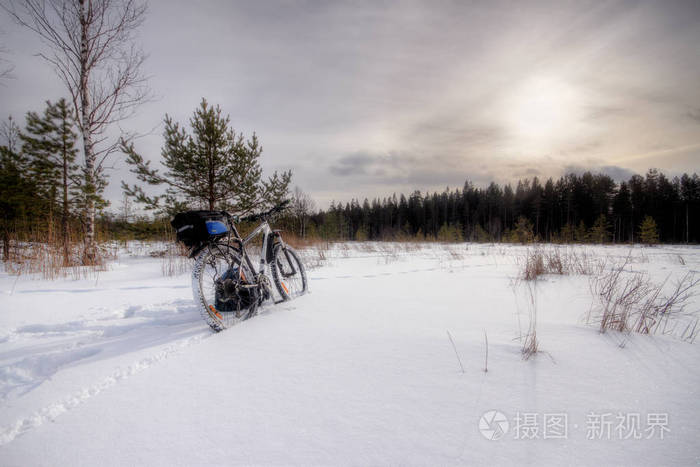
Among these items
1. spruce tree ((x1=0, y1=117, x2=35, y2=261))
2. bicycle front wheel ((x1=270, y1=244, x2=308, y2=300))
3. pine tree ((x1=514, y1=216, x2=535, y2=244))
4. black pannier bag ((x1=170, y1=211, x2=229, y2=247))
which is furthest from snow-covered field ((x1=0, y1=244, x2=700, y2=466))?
spruce tree ((x1=0, y1=117, x2=35, y2=261))

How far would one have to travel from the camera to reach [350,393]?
1093 millimetres

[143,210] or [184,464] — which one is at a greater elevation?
[143,210]

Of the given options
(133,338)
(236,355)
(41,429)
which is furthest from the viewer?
(133,338)

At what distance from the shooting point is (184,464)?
0.78 metres

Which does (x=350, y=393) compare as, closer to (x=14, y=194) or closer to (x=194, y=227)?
(x=194, y=227)

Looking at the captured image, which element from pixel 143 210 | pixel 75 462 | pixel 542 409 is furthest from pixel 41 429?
pixel 143 210

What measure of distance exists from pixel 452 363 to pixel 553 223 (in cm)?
5312

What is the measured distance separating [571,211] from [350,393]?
5361cm

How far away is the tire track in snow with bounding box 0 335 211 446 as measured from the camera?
936 mm

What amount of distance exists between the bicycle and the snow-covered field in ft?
0.71

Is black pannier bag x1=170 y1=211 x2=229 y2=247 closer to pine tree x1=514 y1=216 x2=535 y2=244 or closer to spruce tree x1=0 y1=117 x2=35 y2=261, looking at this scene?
pine tree x1=514 y1=216 x2=535 y2=244

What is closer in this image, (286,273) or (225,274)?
(225,274)

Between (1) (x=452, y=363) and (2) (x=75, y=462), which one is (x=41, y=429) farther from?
(1) (x=452, y=363)

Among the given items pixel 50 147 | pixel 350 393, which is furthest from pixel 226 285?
pixel 50 147
